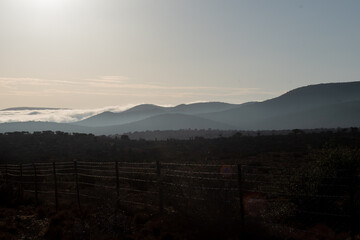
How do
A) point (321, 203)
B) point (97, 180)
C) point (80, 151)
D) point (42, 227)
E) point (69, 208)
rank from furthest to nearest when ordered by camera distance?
point (80, 151) < point (97, 180) < point (69, 208) < point (42, 227) < point (321, 203)

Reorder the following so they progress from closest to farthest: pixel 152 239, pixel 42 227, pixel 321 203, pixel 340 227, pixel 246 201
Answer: pixel 152 239, pixel 340 227, pixel 321 203, pixel 42 227, pixel 246 201

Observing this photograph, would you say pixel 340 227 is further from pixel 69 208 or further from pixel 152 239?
pixel 69 208

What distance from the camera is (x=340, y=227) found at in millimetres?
12500

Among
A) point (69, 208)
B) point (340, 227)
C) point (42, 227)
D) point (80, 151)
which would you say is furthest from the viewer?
point (80, 151)

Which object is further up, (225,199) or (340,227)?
(225,199)

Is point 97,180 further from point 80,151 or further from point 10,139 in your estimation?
point 10,139

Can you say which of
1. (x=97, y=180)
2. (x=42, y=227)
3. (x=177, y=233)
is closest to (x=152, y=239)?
(x=177, y=233)

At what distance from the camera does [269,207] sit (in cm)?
1510

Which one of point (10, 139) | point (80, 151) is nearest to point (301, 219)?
point (80, 151)

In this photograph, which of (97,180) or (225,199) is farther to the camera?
(97,180)

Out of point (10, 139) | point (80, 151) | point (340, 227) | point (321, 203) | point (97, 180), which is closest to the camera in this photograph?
point (340, 227)

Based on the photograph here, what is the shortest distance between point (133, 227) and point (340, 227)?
6352mm

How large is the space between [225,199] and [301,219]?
344 cm

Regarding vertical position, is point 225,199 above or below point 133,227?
above
